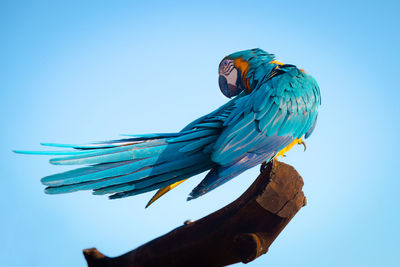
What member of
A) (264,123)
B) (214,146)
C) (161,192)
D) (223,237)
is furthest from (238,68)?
(223,237)

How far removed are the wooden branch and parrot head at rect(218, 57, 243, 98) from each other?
1.31 m

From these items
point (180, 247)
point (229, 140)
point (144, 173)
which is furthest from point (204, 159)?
point (180, 247)

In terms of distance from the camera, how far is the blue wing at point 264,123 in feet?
7.63

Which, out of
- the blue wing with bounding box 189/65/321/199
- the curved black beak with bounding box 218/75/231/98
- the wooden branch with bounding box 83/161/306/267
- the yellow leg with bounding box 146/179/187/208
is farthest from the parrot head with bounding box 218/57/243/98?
the wooden branch with bounding box 83/161/306/267

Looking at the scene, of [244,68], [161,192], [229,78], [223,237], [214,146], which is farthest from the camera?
[229,78]

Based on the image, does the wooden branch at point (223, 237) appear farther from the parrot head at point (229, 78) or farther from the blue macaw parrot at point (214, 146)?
the parrot head at point (229, 78)

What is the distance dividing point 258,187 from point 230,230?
0.27m

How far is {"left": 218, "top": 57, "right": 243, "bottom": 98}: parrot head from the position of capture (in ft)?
10.5

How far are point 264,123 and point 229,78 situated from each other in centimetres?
84

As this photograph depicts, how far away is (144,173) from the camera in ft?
6.96

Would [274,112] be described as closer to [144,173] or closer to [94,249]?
[144,173]

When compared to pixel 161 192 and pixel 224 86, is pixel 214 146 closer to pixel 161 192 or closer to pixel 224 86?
pixel 161 192

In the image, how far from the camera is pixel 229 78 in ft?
10.7

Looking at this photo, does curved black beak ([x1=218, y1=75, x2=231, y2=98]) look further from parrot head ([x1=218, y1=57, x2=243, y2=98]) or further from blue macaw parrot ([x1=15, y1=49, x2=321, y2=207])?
blue macaw parrot ([x1=15, y1=49, x2=321, y2=207])
